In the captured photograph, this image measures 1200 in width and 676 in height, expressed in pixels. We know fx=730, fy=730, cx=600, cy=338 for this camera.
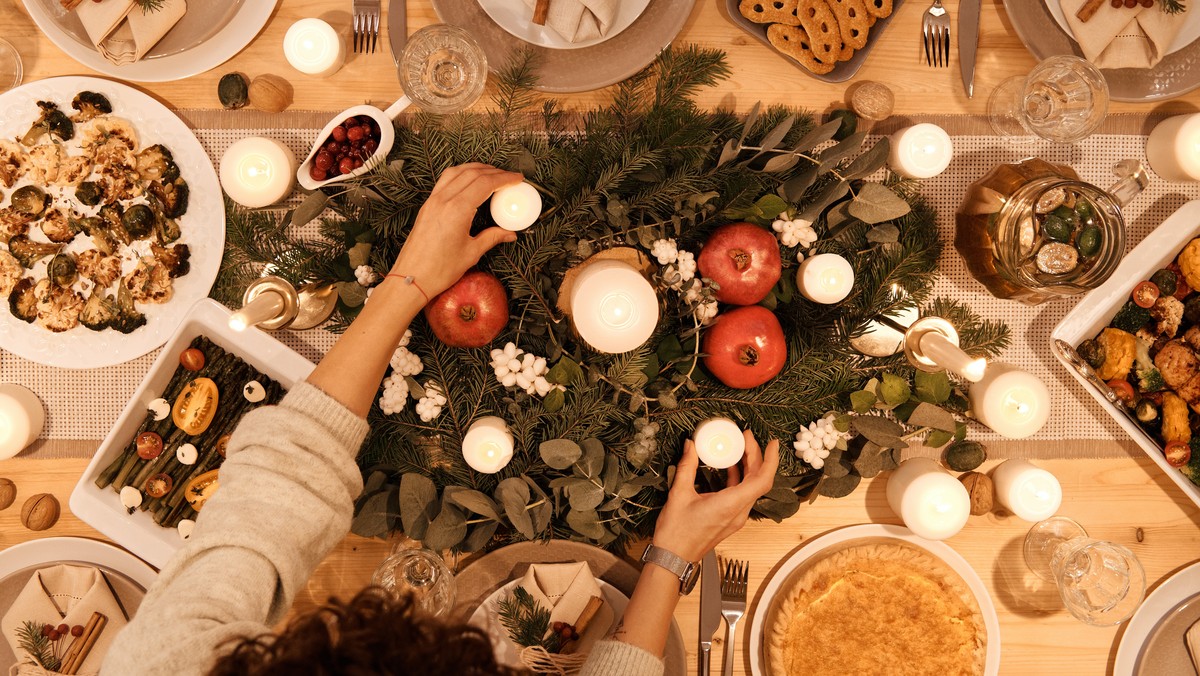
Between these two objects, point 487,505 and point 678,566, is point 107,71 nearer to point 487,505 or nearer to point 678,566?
point 487,505

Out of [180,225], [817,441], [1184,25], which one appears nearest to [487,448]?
[817,441]

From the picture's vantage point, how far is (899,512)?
3.86ft

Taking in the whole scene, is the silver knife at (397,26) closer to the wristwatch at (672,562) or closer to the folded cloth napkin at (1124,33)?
the wristwatch at (672,562)

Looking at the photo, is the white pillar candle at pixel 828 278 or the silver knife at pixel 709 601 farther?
the silver knife at pixel 709 601

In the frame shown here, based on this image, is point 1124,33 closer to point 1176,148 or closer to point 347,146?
point 1176,148

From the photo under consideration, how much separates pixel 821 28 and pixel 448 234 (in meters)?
0.67

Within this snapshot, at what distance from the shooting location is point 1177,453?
1146mm

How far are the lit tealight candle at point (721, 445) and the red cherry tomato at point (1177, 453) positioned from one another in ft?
2.29

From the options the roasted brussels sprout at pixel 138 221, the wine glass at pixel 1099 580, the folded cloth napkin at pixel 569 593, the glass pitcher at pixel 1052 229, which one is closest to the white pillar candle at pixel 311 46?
the roasted brussels sprout at pixel 138 221

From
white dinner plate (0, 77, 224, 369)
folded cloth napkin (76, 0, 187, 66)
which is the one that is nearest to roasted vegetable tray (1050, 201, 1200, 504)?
white dinner plate (0, 77, 224, 369)

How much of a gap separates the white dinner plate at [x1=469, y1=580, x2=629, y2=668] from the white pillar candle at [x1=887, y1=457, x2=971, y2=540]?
0.46m

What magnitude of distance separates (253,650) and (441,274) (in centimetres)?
50

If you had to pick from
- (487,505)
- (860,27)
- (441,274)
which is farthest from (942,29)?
(487,505)

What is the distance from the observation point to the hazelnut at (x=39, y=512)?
1.20 metres
